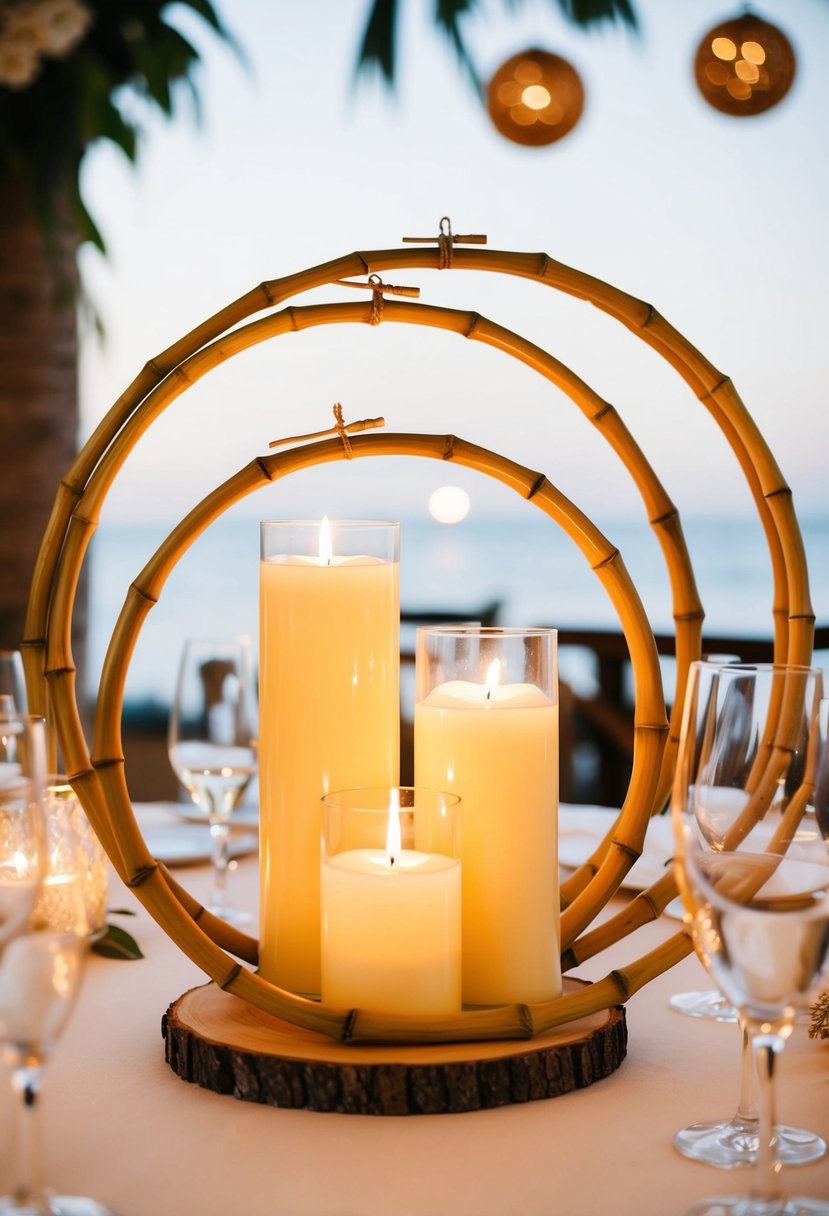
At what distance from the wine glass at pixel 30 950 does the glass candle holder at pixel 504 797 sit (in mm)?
276

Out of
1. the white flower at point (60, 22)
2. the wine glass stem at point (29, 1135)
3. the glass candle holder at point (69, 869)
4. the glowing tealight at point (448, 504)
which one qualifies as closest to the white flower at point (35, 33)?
the white flower at point (60, 22)

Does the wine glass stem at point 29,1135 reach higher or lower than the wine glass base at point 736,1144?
higher

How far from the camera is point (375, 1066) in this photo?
2.33 feet

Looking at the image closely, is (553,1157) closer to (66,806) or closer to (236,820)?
(66,806)

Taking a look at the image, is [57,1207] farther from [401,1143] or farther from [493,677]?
[493,677]

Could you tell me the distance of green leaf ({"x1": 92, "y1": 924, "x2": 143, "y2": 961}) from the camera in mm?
988

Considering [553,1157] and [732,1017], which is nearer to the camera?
[553,1157]

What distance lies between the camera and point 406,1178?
0.63 m

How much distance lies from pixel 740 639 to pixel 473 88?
2303mm

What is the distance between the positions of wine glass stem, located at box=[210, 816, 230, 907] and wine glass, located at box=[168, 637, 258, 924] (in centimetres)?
6

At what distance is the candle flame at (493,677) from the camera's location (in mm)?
815

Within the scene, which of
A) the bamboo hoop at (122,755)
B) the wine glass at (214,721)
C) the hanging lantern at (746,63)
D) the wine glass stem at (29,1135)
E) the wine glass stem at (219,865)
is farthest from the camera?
the hanging lantern at (746,63)

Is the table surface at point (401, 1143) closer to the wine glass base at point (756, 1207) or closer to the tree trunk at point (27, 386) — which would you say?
the wine glass base at point (756, 1207)

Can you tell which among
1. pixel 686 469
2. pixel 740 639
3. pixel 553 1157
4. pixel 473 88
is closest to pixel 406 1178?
pixel 553 1157
